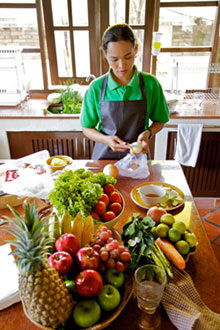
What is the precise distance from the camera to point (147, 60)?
3205 millimetres

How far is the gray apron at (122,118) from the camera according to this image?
6.52 ft

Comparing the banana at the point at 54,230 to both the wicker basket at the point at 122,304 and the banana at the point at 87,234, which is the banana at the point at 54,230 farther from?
the wicker basket at the point at 122,304

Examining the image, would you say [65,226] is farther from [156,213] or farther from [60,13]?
[60,13]

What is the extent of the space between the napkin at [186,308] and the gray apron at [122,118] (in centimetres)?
123

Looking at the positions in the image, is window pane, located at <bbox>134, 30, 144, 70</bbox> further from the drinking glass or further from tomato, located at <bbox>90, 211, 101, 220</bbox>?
tomato, located at <bbox>90, 211, 101, 220</bbox>

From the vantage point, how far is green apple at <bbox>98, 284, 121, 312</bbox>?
2.66 feet

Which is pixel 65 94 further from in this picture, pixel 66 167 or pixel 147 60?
pixel 66 167

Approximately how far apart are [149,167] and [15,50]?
7.07 feet

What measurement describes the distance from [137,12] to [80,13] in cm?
62

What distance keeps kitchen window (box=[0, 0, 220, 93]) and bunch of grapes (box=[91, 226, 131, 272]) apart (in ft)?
7.77

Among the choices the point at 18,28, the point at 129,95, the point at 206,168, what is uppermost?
the point at 18,28

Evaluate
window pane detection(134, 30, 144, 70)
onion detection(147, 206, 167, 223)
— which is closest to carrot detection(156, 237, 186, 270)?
onion detection(147, 206, 167, 223)

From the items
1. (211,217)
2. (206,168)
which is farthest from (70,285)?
(206,168)

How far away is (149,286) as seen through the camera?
33.7 inches
